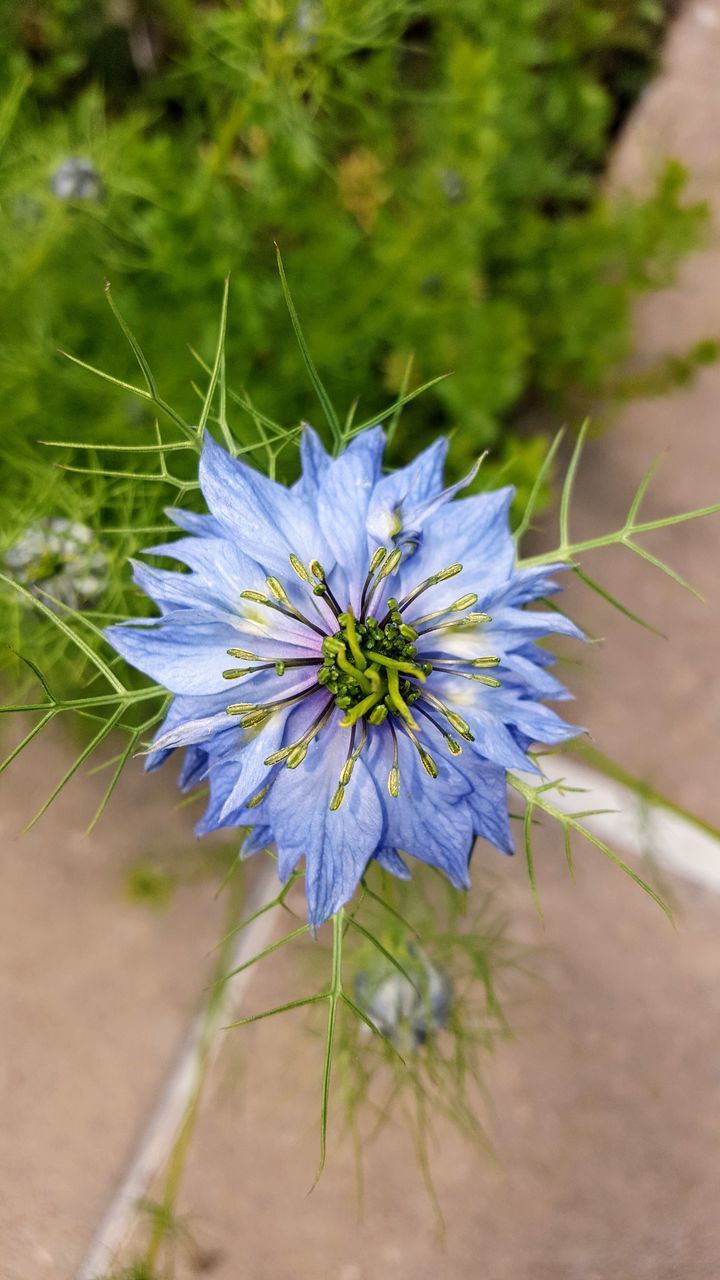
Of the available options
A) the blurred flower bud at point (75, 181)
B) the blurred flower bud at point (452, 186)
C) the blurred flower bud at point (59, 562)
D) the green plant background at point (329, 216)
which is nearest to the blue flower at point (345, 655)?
the blurred flower bud at point (59, 562)

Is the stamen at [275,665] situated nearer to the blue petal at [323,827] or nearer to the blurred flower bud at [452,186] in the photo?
the blue petal at [323,827]

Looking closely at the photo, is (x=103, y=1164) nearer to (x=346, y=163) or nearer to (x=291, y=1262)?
(x=291, y=1262)

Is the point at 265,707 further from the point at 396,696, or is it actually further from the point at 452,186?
the point at 452,186

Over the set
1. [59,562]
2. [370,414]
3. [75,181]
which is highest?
[370,414]

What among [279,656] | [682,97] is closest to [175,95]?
[682,97]

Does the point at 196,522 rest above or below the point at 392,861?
above

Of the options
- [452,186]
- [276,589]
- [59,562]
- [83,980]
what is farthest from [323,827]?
[452,186]
